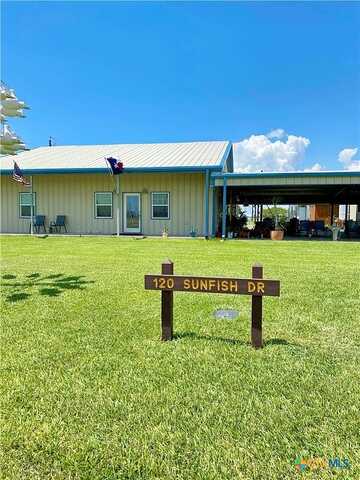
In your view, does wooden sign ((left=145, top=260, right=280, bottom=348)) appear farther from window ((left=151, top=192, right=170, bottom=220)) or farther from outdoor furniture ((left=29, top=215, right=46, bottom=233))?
outdoor furniture ((left=29, top=215, right=46, bottom=233))

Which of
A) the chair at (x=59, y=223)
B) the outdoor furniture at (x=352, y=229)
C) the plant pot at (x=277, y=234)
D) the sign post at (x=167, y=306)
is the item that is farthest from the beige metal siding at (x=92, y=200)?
the sign post at (x=167, y=306)

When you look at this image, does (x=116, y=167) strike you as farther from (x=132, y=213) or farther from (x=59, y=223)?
(x=59, y=223)

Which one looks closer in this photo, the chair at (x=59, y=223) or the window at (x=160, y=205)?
the window at (x=160, y=205)

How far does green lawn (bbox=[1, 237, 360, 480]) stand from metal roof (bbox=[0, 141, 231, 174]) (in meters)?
10.7

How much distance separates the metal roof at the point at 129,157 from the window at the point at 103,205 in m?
1.57

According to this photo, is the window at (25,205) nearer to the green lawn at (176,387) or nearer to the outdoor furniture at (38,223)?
the outdoor furniture at (38,223)

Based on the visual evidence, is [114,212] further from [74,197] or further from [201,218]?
[201,218]

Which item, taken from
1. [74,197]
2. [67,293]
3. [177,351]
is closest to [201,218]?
[74,197]

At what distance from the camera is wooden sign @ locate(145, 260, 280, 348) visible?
3.02 m

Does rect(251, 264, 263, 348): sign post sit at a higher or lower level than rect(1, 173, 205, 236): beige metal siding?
lower

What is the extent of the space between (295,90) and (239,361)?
1840 cm

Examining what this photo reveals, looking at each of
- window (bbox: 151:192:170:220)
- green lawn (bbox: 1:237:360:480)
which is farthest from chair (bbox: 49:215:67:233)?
green lawn (bbox: 1:237:360:480)

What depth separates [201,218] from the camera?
15625 millimetres

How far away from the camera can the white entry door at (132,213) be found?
16391 millimetres
